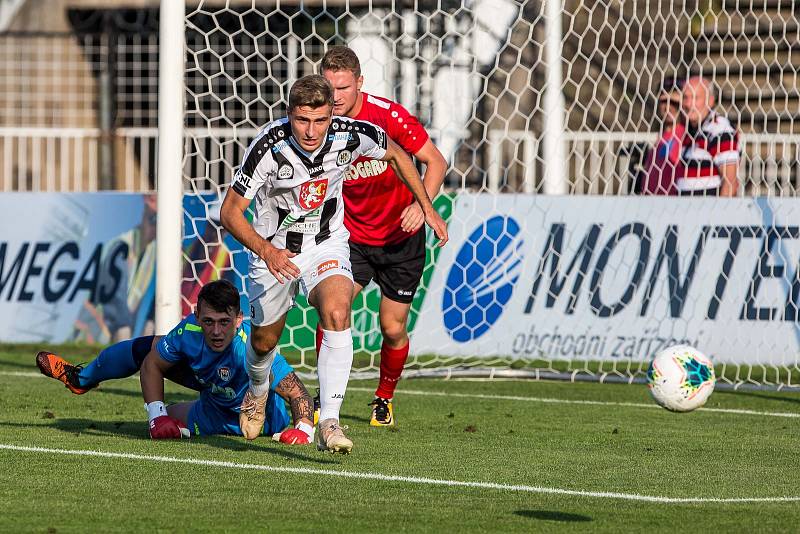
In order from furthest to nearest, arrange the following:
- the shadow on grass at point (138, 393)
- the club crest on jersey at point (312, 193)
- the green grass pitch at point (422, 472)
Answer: the shadow on grass at point (138, 393) < the club crest on jersey at point (312, 193) < the green grass pitch at point (422, 472)

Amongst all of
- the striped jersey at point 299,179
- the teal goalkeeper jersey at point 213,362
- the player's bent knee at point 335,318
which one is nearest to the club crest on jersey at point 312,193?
the striped jersey at point 299,179

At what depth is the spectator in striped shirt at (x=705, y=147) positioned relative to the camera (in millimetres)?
10617

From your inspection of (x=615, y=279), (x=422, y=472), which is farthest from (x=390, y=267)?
(x=615, y=279)

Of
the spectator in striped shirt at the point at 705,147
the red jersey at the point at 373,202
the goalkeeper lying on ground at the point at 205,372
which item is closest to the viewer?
the goalkeeper lying on ground at the point at 205,372

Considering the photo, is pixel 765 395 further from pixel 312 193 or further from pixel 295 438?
pixel 312 193

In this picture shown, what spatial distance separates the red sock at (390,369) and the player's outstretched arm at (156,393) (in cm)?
139

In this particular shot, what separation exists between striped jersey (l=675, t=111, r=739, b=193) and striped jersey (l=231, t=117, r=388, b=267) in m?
4.83

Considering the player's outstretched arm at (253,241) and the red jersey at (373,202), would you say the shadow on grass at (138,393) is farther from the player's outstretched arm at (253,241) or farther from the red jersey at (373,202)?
the player's outstretched arm at (253,241)

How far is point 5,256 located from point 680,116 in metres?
5.56

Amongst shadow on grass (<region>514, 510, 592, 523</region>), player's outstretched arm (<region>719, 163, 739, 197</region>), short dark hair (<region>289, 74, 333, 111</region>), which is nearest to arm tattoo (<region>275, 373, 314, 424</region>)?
short dark hair (<region>289, 74, 333, 111</region>)

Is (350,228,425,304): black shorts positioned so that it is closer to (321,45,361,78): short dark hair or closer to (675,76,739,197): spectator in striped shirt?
(321,45,361,78): short dark hair

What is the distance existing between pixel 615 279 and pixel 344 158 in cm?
492

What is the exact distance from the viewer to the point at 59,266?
11.4 m

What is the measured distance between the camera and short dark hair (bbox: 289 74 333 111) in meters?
5.98
